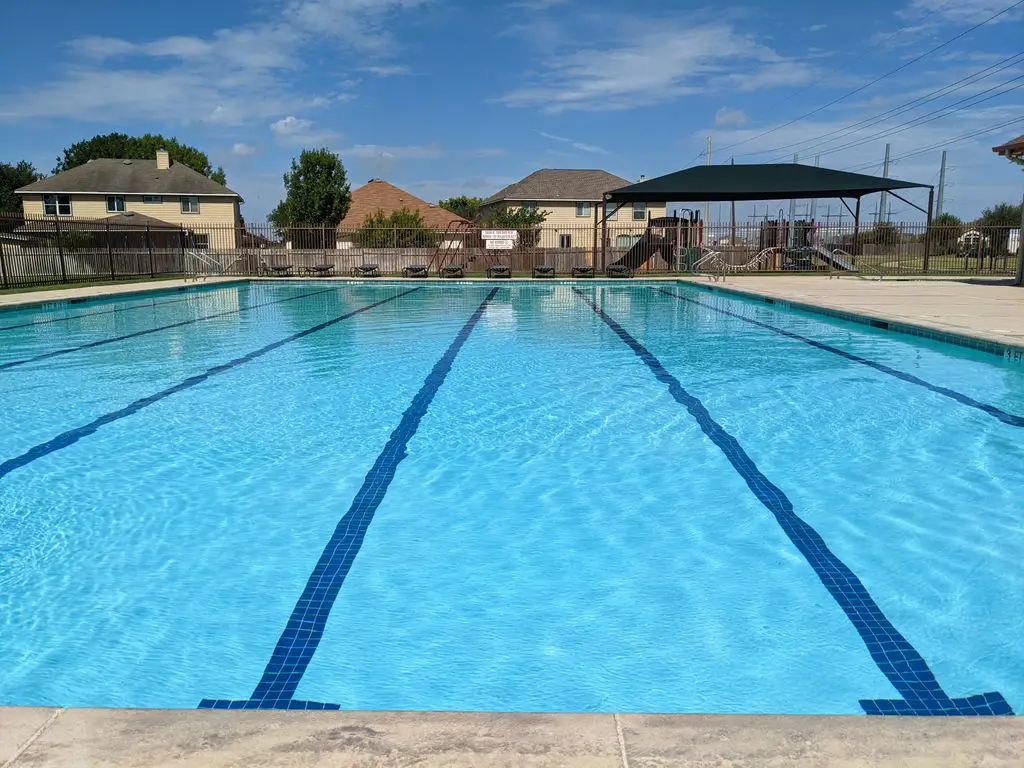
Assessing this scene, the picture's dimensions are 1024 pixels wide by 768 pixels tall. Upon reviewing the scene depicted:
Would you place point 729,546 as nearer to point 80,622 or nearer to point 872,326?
point 80,622

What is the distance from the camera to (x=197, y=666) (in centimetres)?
288

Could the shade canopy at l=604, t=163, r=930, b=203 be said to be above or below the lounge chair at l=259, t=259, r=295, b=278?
above

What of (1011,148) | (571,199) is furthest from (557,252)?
(571,199)

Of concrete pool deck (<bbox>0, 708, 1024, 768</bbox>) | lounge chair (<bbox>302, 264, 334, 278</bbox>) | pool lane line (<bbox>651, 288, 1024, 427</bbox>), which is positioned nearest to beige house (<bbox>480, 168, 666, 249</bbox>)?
lounge chair (<bbox>302, 264, 334, 278</bbox>)

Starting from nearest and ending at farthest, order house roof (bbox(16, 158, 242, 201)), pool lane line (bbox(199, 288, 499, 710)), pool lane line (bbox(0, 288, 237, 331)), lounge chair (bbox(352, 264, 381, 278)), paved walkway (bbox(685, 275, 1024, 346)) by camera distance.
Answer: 1. pool lane line (bbox(199, 288, 499, 710))
2. paved walkway (bbox(685, 275, 1024, 346))
3. pool lane line (bbox(0, 288, 237, 331))
4. lounge chair (bbox(352, 264, 381, 278))
5. house roof (bbox(16, 158, 242, 201))

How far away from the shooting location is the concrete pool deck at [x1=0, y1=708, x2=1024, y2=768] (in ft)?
5.38

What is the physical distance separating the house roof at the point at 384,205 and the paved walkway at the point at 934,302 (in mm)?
31846

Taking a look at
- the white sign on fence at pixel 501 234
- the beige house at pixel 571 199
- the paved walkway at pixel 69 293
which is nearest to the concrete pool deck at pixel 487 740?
the paved walkway at pixel 69 293

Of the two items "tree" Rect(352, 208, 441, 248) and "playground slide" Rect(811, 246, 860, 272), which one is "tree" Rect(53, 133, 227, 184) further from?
"playground slide" Rect(811, 246, 860, 272)

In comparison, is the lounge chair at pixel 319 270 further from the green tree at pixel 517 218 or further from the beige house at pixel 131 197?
the green tree at pixel 517 218

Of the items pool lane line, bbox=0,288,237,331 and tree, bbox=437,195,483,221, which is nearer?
pool lane line, bbox=0,288,237,331

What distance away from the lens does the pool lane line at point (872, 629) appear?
2.54 m

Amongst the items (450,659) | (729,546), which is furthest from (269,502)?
(729,546)

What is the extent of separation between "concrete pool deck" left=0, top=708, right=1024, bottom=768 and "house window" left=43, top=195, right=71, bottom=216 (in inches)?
1746
